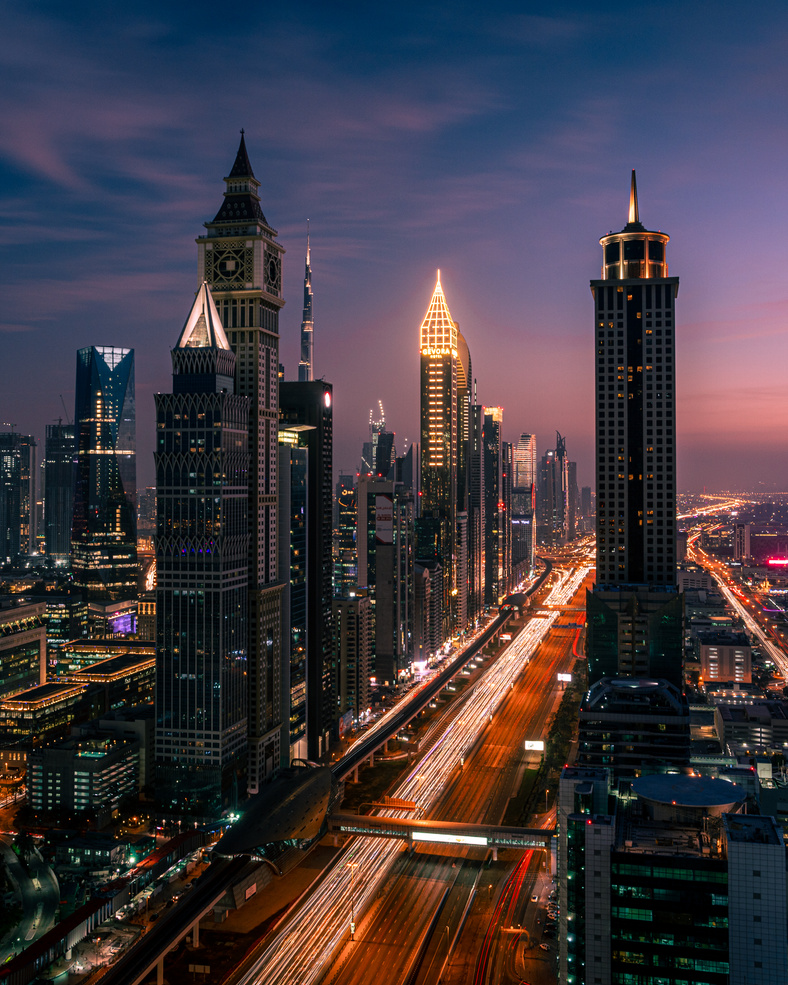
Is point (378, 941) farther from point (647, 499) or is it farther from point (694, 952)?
point (647, 499)

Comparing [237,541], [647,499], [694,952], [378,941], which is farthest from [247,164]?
[694,952]

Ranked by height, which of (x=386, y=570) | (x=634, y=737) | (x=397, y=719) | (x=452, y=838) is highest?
(x=386, y=570)

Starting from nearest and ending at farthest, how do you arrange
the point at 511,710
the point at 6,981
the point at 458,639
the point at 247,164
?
the point at 6,981
the point at 247,164
the point at 511,710
the point at 458,639

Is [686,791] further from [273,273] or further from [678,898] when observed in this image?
[273,273]

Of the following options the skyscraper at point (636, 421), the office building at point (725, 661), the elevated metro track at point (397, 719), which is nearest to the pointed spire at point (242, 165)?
the skyscraper at point (636, 421)

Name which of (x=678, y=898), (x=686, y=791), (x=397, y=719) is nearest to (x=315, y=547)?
(x=397, y=719)

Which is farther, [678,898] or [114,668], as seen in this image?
[114,668]

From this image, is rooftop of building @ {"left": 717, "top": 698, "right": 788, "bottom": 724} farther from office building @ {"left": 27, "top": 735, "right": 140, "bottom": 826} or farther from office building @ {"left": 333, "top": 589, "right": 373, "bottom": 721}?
office building @ {"left": 27, "top": 735, "right": 140, "bottom": 826}

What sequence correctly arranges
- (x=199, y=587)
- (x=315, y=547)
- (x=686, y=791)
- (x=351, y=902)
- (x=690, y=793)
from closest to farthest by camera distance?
(x=690, y=793)
(x=686, y=791)
(x=351, y=902)
(x=199, y=587)
(x=315, y=547)
